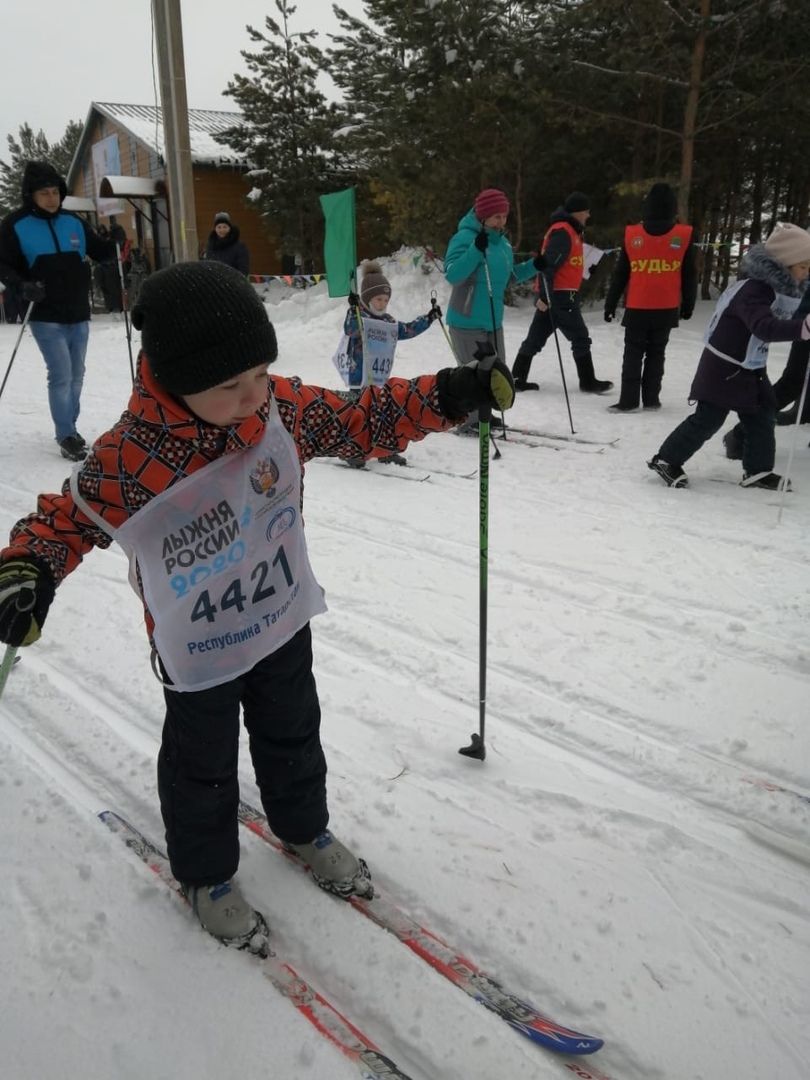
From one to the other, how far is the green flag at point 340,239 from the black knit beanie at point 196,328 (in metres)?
5.20

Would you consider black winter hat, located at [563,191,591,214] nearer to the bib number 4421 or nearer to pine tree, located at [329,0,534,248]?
pine tree, located at [329,0,534,248]

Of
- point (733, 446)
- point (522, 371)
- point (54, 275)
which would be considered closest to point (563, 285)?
point (522, 371)

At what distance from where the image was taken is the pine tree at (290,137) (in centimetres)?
1830

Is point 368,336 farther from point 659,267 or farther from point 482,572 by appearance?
point 482,572

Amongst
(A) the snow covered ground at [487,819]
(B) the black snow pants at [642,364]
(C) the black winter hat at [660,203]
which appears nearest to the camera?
(A) the snow covered ground at [487,819]

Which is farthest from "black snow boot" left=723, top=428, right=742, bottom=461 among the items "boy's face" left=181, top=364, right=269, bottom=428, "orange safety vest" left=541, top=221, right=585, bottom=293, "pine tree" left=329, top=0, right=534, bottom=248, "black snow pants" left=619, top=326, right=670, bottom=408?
"pine tree" left=329, top=0, right=534, bottom=248

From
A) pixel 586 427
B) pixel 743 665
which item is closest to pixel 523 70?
pixel 586 427

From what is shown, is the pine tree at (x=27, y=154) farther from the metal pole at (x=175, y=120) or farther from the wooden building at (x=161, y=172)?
the metal pole at (x=175, y=120)

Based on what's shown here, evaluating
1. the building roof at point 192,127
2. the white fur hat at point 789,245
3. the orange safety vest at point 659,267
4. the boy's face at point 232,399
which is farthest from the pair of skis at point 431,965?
the building roof at point 192,127

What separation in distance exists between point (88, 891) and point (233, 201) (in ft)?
75.7

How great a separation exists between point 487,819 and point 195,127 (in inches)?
1029

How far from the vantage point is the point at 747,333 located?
16.0ft

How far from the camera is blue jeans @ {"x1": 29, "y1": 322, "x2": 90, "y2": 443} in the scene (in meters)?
6.02

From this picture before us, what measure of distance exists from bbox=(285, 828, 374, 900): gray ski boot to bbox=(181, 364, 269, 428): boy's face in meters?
1.26
